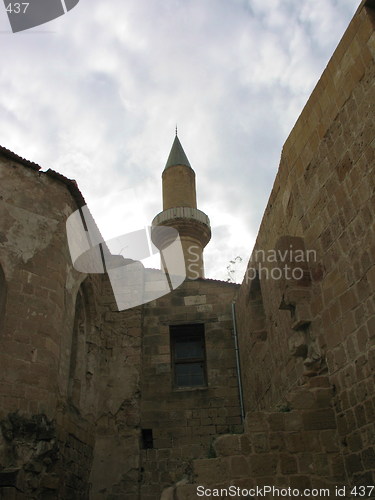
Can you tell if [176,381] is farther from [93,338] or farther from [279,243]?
[279,243]

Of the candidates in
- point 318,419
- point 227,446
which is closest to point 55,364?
point 227,446

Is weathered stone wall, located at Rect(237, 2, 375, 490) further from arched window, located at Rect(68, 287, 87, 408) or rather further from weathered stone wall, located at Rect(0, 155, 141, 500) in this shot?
arched window, located at Rect(68, 287, 87, 408)

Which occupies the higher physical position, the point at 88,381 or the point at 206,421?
the point at 88,381

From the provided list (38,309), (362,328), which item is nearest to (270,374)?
(362,328)

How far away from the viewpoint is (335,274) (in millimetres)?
5043

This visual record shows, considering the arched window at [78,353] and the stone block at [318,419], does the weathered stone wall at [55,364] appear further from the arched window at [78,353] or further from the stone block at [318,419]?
the stone block at [318,419]

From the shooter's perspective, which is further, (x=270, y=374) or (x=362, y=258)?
(x=270, y=374)

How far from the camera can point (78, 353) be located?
859 centimetres

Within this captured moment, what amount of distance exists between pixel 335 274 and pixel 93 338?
567 cm

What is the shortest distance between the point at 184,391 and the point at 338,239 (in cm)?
562

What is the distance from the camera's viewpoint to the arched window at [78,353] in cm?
810

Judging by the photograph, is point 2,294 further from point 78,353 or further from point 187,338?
point 187,338

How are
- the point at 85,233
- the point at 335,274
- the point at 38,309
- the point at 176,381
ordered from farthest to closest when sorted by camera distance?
1. the point at 176,381
2. the point at 85,233
3. the point at 38,309
4. the point at 335,274

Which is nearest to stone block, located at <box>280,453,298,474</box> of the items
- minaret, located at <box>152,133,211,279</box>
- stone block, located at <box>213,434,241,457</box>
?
stone block, located at <box>213,434,241,457</box>
